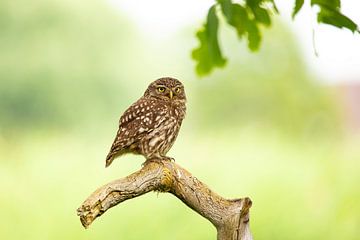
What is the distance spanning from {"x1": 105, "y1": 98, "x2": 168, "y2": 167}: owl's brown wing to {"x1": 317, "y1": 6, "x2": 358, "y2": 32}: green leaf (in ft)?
2.07

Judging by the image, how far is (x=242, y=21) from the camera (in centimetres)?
230

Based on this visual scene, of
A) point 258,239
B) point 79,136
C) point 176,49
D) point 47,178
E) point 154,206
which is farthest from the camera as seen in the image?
point 176,49

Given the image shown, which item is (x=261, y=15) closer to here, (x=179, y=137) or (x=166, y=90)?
(x=166, y=90)

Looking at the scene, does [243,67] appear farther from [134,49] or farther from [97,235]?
[97,235]

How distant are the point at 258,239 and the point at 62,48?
29.0ft

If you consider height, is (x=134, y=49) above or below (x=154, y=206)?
above

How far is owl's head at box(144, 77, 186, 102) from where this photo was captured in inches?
107

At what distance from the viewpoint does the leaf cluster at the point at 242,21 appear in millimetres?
2080

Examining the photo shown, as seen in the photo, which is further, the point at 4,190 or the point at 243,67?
the point at 243,67

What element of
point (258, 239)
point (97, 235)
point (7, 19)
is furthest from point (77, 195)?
point (7, 19)

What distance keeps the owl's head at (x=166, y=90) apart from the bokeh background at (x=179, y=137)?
0.24 feet

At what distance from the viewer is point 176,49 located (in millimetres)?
13062

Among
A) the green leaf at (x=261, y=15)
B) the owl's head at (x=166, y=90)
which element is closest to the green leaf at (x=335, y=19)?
the green leaf at (x=261, y=15)

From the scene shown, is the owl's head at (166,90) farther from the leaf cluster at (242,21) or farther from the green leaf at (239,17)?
the green leaf at (239,17)
